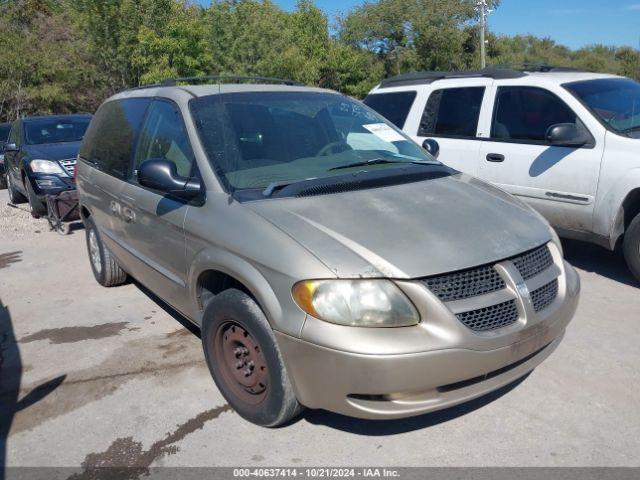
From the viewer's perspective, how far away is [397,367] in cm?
255

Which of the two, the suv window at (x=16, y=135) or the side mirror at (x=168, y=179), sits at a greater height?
the side mirror at (x=168, y=179)

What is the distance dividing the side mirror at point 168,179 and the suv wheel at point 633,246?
366 centimetres

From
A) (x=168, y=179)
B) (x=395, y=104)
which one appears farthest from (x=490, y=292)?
(x=395, y=104)

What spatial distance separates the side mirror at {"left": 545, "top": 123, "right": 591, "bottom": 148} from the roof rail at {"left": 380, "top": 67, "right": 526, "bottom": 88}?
981 millimetres

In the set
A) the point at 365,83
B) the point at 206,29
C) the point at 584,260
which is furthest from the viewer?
the point at 365,83

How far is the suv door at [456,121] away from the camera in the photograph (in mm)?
6145

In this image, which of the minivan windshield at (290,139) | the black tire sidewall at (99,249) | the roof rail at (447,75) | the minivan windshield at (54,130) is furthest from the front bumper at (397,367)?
the minivan windshield at (54,130)

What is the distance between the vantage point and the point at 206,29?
2327 cm

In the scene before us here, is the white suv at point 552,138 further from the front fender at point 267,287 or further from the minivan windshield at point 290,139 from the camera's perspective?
the front fender at point 267,287

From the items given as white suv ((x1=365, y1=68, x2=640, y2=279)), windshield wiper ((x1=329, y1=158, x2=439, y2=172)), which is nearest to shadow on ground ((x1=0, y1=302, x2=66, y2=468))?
windshield wiper ((x1=329, y1=158, x2=439, y2=172))

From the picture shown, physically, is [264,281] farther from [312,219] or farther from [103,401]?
[103,401]

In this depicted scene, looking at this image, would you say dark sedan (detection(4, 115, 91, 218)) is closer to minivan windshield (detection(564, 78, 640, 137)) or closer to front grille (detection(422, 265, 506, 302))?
minivan windshield (detection(564, 78, 640, 137))

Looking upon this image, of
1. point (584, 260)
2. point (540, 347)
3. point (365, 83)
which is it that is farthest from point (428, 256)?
point (365, 83)

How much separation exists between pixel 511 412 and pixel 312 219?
5.07 ft
